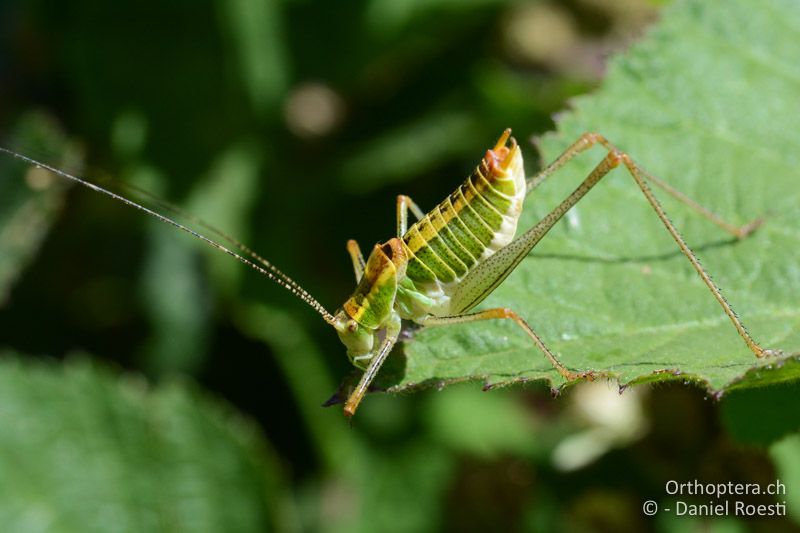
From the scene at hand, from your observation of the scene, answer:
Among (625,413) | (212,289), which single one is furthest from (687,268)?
(212,289)

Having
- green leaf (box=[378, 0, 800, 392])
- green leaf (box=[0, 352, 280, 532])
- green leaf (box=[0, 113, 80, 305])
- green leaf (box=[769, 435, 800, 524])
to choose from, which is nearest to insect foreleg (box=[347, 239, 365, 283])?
green leaf (box=[378, 0, 800, 392])

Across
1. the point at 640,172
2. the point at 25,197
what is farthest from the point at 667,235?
the point at 25,197

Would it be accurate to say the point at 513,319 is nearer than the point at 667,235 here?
Yes

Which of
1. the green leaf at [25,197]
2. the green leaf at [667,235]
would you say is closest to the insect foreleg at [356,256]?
the green leaf at [667,235]

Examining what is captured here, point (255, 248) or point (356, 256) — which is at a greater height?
point (356, 256)

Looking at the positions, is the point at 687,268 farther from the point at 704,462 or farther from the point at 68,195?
the point at 68,195

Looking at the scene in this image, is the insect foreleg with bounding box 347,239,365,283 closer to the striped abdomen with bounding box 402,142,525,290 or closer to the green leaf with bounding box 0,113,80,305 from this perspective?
the striped abdomen with bounding box 402,142,525,290

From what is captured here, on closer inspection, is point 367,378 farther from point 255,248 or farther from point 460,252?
point 255,248
